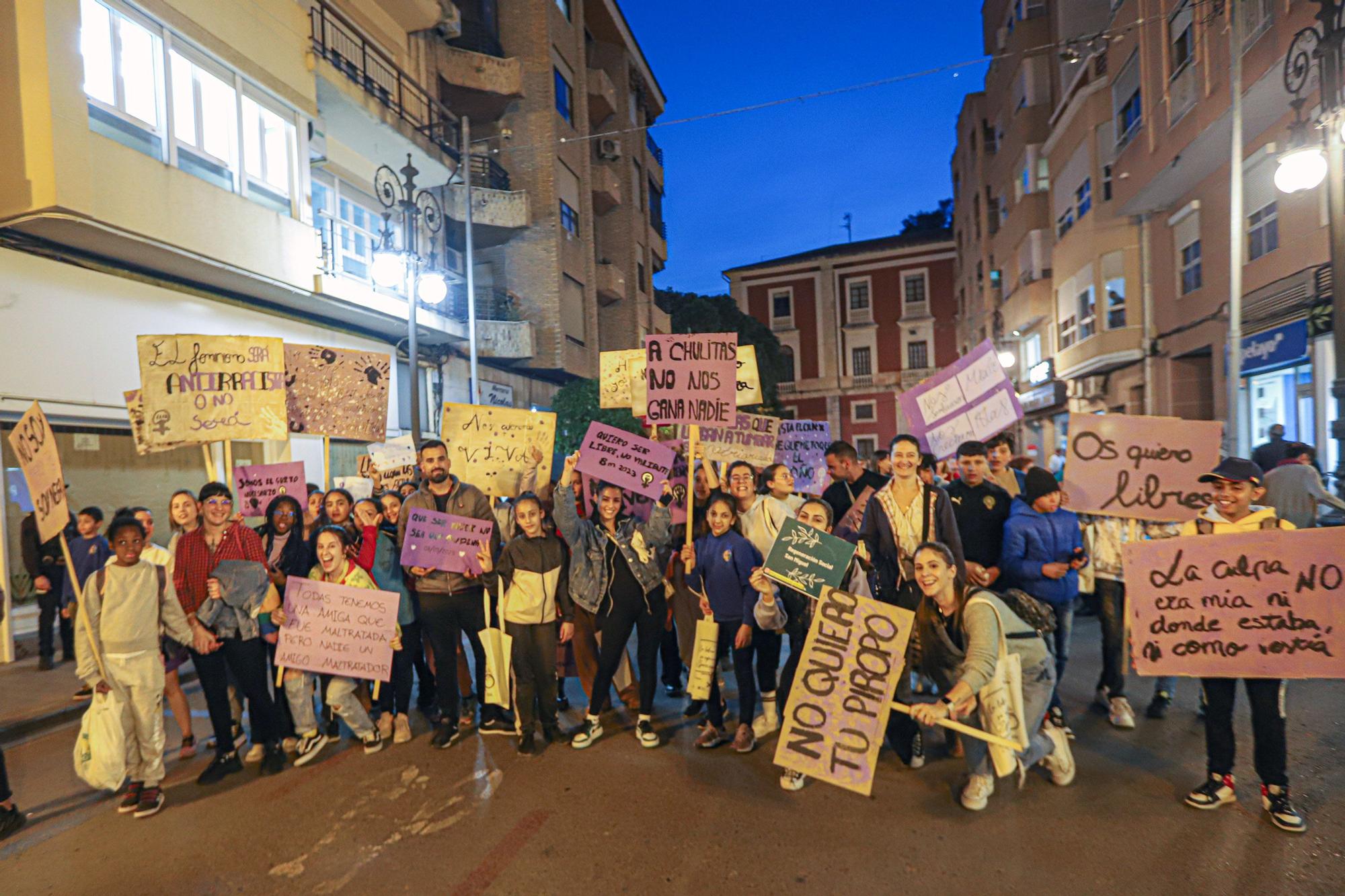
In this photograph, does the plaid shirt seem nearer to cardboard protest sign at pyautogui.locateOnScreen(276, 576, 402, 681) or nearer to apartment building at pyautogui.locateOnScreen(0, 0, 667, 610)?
cardboard protest sign at pyautogui.locateOnScreen(276, 576, 402, 681)

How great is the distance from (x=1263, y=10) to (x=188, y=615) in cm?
1680

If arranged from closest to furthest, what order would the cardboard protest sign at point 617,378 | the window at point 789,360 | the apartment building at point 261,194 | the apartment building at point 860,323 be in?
the cardboard protest sign at point 617,378, the apartment building at point 261,194, the apartment building at point 860,323, the window at point 789,360

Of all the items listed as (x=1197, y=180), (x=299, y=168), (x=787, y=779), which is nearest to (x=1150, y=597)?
(x=787, y=779)

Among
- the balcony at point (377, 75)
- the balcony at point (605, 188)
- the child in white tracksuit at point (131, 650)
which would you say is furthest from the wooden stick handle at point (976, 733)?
the balcony at point (605, 188)

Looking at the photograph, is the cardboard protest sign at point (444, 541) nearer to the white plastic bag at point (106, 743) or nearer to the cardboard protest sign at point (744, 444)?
the white plastic bag at point (106, 743)

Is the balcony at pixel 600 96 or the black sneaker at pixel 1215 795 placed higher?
the balcony at pixel 600 96

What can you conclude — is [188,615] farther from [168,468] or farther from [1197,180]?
[1197,180]

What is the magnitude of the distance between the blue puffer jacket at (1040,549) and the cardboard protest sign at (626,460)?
2.52 m

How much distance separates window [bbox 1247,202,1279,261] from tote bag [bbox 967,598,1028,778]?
13.4 metres

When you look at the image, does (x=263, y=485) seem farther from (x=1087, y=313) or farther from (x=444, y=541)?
(x=1087, y=313)

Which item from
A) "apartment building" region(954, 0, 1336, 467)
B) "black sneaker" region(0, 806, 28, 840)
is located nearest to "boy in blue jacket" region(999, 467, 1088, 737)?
"black sneaker" region(0, 806, 28, 840)

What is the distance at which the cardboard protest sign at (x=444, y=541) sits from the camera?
5449mm

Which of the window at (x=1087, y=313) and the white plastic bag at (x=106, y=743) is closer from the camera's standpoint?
the white plastic bag at (x=106, y=743)

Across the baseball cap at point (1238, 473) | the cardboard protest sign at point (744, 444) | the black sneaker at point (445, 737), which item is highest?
the cardboard protest sign at point (744, 444)
